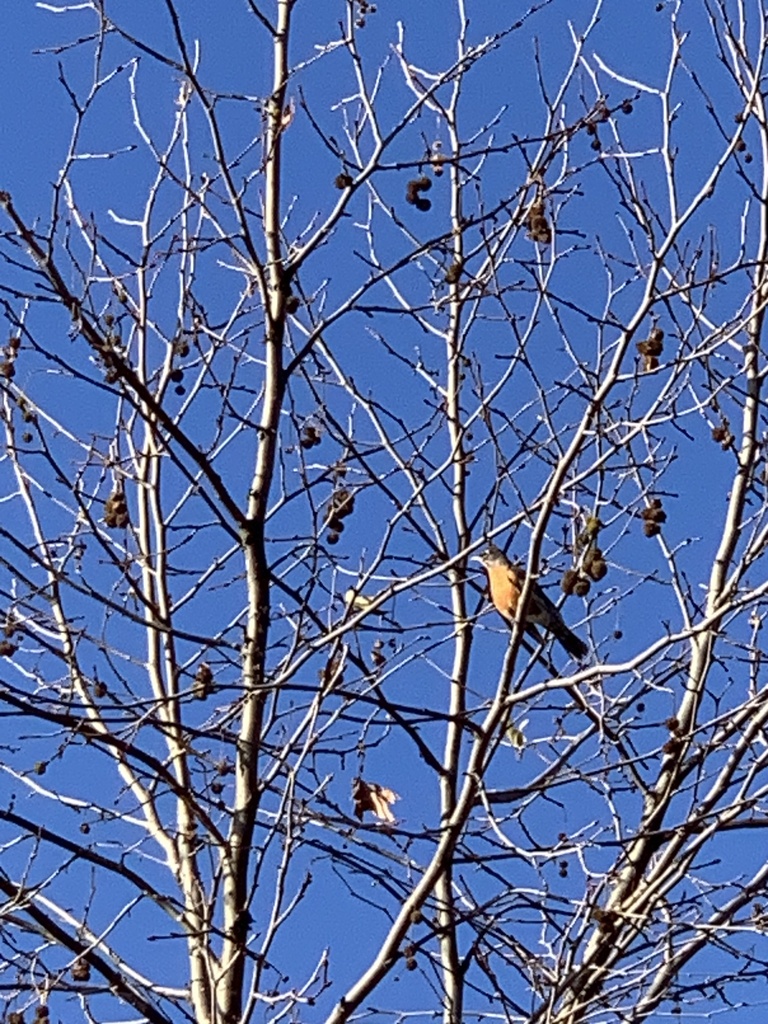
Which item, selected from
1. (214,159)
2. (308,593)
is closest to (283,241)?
(214,159)

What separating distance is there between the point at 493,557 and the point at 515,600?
0.25m

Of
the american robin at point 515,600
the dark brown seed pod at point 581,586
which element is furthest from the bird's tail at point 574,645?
the dark brown seed pod at point 581,586

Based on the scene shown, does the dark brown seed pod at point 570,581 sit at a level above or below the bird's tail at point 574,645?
below

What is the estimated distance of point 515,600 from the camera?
5234 millimetres

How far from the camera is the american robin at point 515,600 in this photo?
188 inches

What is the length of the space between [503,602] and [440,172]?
1.40m

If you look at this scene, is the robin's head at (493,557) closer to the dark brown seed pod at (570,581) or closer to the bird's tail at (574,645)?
the bird's tail at (574,645)

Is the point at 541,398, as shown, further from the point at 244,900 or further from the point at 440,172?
the point at 244,900

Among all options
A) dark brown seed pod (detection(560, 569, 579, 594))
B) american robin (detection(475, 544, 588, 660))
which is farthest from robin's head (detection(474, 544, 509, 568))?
dark brown seed pod (detection(560, 569, 579, 594))

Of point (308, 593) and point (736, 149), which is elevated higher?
point (736, 149)

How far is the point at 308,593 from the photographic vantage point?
4414 millimetres

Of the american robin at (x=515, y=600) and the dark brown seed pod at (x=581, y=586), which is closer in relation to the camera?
the dark brown seed pod at (x=581, y=586)

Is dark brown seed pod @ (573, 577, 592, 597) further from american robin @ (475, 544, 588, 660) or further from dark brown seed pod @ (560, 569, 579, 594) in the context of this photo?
american robin @ (475, 544, 588, 660)

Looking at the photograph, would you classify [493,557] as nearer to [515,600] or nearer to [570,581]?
[515,600]
